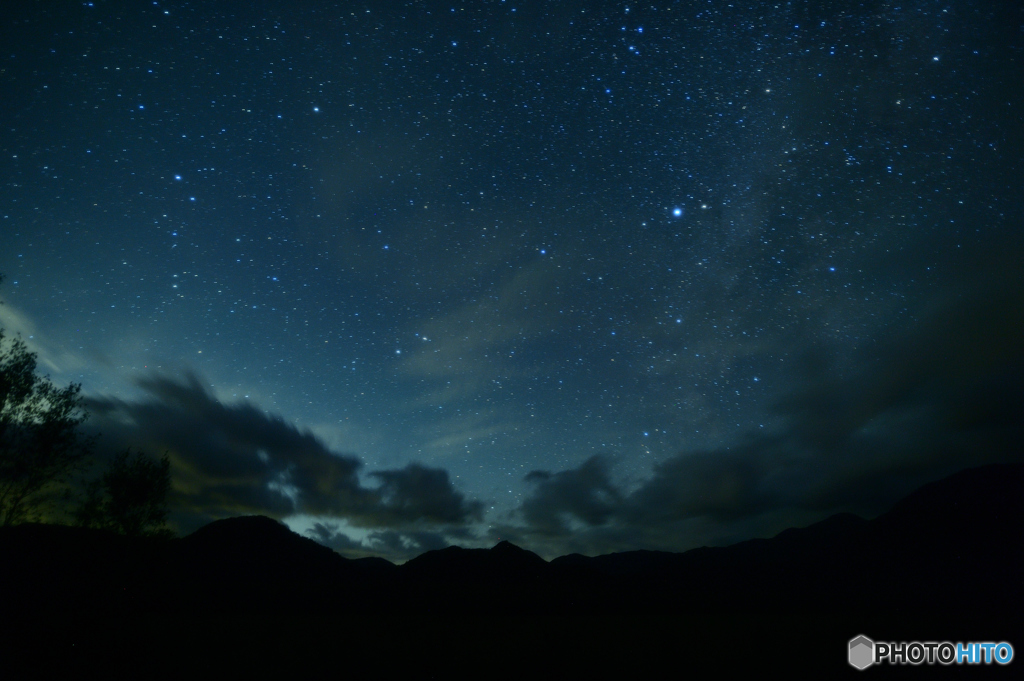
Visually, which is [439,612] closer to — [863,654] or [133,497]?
[133,497]

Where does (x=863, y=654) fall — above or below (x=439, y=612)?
above

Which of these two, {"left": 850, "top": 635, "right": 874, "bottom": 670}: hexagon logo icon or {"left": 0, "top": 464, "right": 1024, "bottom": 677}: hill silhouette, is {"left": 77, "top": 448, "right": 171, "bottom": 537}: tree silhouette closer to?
{"left": 0, "top": 464, "right": 1024, "bottom": 677}: hill silhouette

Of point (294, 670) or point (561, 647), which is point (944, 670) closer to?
point (561, 647)

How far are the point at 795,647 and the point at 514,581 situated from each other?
541ft

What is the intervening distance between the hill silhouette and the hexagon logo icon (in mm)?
708

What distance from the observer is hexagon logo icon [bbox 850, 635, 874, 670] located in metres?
13.3

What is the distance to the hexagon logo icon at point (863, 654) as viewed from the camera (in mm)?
13344

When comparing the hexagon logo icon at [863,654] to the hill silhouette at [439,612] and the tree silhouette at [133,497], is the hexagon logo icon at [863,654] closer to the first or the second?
the hill silhouette at [439,612]

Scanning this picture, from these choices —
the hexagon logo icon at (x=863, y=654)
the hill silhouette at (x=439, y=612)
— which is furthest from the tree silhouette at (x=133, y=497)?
the hexagon logo icon at (x=863, y=654)

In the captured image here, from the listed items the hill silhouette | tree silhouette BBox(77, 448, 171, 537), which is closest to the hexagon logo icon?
the hill silhouette

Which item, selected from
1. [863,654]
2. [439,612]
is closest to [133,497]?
[863,654]

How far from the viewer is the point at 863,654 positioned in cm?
1356

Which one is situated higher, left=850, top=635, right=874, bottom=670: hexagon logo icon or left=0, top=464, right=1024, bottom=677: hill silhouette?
left=850, top=635, right=874, bottom=670: hexagon logo icon

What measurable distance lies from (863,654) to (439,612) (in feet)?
272
